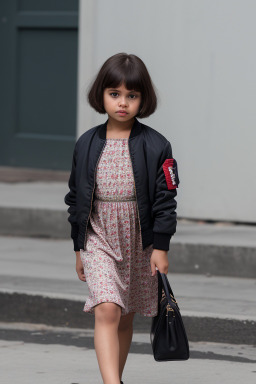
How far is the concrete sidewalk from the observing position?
23.7 ft

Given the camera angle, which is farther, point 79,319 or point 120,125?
point 79,319

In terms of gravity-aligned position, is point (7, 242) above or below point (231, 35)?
below

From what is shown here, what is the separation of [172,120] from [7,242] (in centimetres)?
159

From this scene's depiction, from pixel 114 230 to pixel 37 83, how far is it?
5.94m

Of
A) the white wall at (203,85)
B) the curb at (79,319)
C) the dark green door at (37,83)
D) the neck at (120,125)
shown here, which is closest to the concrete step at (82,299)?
the curb at (79,319)

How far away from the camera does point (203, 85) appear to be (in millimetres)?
7934

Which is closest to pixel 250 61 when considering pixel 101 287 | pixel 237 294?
pixel 237 294

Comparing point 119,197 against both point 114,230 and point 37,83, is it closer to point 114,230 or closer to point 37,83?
point 114,230

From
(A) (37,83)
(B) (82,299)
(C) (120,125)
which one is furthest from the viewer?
(A) (37,83)

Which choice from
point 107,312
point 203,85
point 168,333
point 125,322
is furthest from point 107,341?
point 203,85

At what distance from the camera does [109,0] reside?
819 cm

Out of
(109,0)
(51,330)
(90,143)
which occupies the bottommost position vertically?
(51,330)

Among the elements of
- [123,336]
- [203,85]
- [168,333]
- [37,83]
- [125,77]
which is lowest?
[123,336]

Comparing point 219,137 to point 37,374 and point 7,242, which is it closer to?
point 7,242
